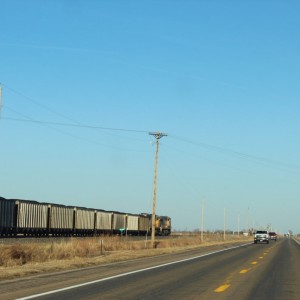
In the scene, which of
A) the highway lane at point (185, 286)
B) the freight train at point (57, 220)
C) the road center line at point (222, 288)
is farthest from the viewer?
the freight train at point (57, 220)

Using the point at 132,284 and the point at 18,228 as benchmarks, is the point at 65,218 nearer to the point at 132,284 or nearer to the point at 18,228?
the point at 18,228

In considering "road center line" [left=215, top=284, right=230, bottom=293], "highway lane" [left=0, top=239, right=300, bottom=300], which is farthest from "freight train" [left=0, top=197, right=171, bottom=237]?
"road center line" [left=215, top=284, right=230, bottom=293]

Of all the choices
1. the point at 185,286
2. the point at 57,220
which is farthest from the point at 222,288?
the point at 57,220

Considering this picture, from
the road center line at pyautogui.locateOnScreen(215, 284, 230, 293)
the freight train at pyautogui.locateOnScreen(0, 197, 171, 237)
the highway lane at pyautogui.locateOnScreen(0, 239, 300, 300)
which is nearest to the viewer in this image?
the highway lane at pyautogui.locateOnScreen(0, 239, 300, 300)

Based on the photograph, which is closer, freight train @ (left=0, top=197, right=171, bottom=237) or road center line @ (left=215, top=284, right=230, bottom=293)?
road center line @ (left=215, top=284, right=230, bottom=293)

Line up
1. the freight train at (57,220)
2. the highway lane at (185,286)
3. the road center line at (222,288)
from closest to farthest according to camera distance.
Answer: the highway lane at (185,286) < the road center line at (222,288) < the freight train at (57,220)

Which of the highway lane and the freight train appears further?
the freight train

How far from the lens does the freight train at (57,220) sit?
45.6 m

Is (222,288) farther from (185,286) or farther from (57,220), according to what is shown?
(57,220)

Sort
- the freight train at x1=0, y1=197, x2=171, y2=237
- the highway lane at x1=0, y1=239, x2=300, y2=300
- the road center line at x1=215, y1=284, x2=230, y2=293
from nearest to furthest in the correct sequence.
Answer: the highway lane at x1=0, y1=239, x2=300, y2=300 → the road center line at x1=215, y1=284, x2=230, y2=293 → the freight train at x1=0, y1=197, x2=171, y2=237

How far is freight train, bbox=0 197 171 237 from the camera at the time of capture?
4562 centimetres

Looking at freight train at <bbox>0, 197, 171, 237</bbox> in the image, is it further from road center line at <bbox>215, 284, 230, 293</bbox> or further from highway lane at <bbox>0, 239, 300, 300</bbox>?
road center line at <bbox>215, 284, 230, 293</bbox>

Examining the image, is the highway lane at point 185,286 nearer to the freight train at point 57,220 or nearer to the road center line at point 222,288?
the road center line at point 222,288

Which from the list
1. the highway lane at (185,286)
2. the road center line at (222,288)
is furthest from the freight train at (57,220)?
the road center line at (222,288)
